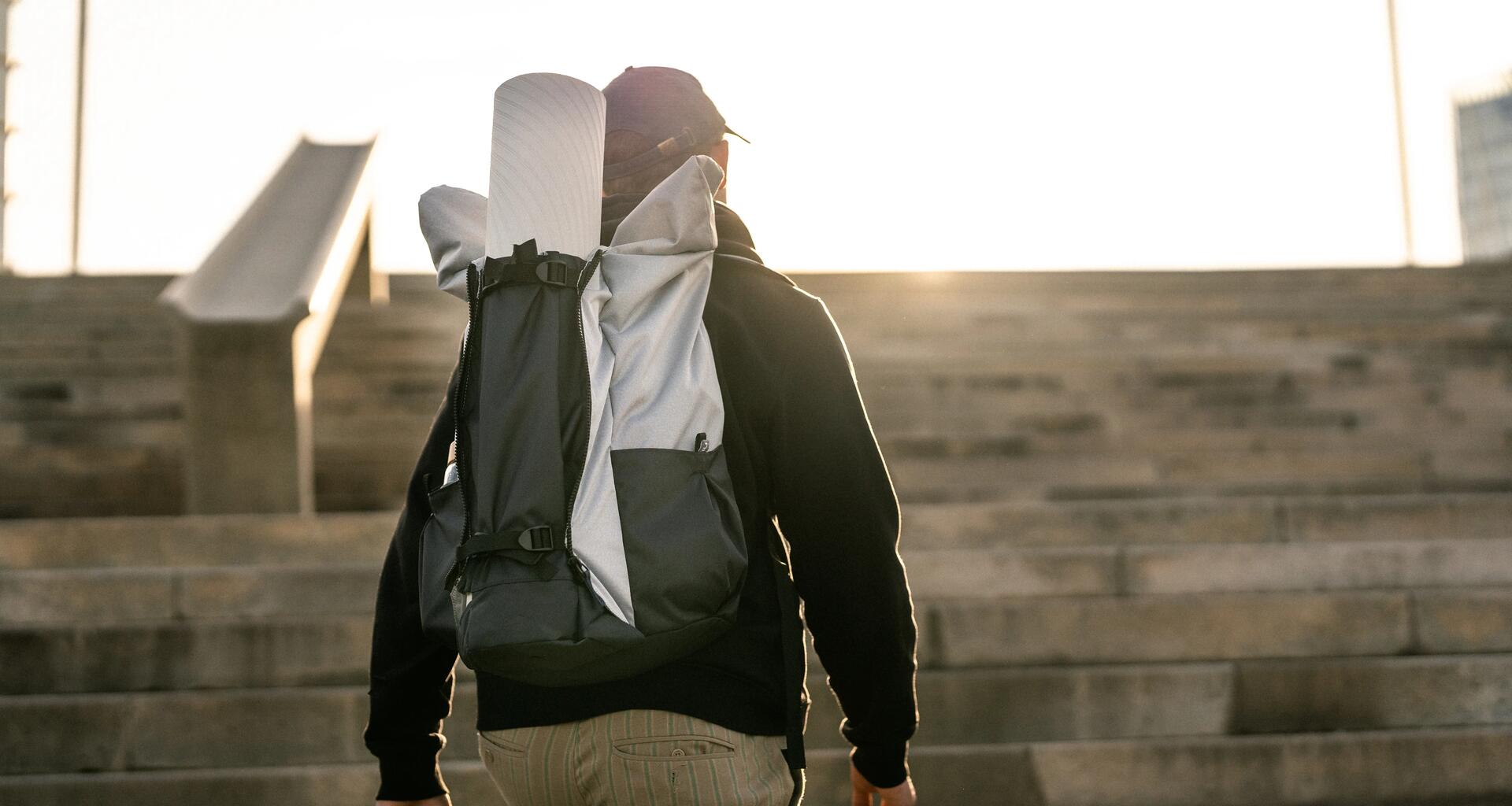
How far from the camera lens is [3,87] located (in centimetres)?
1614

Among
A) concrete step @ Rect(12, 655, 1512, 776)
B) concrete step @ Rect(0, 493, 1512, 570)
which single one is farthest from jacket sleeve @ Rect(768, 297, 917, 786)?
concrete step @ Rect(0, 493, 1512, 570)

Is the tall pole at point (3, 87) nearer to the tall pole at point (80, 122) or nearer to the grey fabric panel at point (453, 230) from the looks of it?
the tall pole at point (80, 122)

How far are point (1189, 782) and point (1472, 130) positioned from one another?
270ft

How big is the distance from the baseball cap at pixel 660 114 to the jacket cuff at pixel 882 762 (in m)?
0.84

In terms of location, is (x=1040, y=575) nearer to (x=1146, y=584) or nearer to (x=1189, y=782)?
(x=1146, y=584)

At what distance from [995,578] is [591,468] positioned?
296 centimetres

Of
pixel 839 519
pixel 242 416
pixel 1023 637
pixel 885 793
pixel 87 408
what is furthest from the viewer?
pixel 87 408

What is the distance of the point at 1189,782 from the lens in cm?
366

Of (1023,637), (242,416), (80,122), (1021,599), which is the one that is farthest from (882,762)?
(80,122)

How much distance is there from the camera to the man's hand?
6.18 ft

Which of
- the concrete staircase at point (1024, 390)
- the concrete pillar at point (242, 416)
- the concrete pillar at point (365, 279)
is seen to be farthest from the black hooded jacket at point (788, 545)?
the concrete pillar at point (365, 279)

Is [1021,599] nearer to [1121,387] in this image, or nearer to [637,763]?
[637,763]

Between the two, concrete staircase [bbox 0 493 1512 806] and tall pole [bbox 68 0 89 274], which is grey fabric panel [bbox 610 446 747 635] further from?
tall pole [bbox 68 0 89 274]

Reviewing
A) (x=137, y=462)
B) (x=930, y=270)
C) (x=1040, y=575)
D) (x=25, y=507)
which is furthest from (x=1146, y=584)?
(x=930, y=270)
